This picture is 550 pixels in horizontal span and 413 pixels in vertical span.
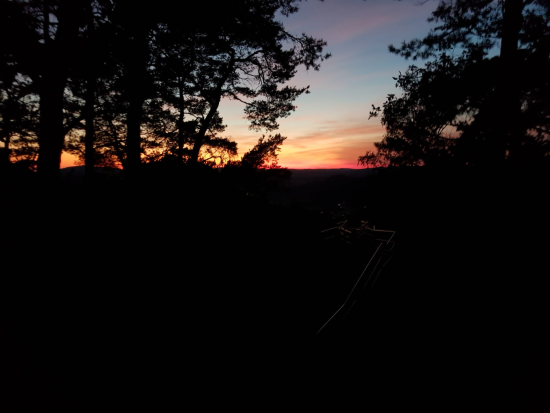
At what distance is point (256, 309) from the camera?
10.9 feet

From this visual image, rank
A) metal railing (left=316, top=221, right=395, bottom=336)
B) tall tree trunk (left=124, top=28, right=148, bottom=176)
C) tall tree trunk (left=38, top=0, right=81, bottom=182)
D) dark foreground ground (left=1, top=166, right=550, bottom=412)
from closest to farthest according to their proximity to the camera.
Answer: dark foreground ground (left=1, top=166, right=550, bottom=412), metal railing (left=316, top=221, right=395, bottom=336), tall tree trunk (left=38, top=0, right=81, bottom=182), tall tree trunk (left=124, top=28, right=148, bottom=176)

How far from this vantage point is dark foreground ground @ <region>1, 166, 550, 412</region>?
2.20m

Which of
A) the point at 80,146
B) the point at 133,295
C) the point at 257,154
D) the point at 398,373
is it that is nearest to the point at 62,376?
the point at 133,295

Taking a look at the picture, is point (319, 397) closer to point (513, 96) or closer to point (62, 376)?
point (62, 376)

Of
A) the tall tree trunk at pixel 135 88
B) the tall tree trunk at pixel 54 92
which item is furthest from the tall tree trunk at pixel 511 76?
the tall tree trunk at pixel 54 92

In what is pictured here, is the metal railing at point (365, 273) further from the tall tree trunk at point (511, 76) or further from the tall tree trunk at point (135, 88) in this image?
the tall tree trunk at point (511, 76)

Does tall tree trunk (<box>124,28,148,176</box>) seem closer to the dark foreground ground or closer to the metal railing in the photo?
the dark foreground ground

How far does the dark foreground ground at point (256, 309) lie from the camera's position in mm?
2195

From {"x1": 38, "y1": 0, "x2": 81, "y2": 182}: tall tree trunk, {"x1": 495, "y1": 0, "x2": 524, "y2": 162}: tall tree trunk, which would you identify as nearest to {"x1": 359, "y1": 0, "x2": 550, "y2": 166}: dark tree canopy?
{"x1": 495, "y1": 0, "x2": 524, "y2": 162}: tall tree trunk

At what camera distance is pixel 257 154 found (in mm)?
16734

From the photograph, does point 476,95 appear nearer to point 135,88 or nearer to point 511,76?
point 511,76

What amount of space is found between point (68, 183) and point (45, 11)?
5115mm

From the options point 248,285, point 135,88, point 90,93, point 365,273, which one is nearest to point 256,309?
point 248,285

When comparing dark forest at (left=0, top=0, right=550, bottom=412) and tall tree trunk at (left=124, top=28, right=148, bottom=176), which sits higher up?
tall tree trunk at (left=124, top=28, right=148, bottom=176)
